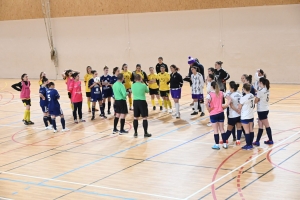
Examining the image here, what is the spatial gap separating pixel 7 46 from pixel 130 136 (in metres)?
22.7

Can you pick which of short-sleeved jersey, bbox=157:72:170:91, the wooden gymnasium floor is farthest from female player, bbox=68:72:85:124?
short-sleeved jersey, bbox=157:72:170:91

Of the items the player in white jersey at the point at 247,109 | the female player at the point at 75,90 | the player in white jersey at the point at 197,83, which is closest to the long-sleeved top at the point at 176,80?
the player in white jersey at the point at 197,83

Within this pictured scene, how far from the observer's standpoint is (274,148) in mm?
12188

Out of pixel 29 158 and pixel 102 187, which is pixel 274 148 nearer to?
pixel 102 187

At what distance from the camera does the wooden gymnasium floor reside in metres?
9.65

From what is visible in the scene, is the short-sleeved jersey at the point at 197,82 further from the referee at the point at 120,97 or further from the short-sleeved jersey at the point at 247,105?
the short-sleeved jersey at the point at 247,105

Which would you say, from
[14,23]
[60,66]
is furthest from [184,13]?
[14,23]

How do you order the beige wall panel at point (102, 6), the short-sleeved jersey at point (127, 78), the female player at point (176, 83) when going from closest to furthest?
the female player at point (176, 83) < the short-sleeved jersey at point (127, 78) < the beige wall panel at point (102, 6)

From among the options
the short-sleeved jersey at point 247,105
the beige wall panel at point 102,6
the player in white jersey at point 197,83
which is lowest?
the short-sleeved jersey at point 247,105

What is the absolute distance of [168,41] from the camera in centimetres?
2761

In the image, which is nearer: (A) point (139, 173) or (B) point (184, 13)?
(A) point (139, 173)

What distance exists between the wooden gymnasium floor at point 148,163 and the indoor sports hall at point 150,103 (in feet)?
0.11

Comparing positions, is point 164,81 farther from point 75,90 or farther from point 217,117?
point 217,117

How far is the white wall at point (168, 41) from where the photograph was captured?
24516mm
